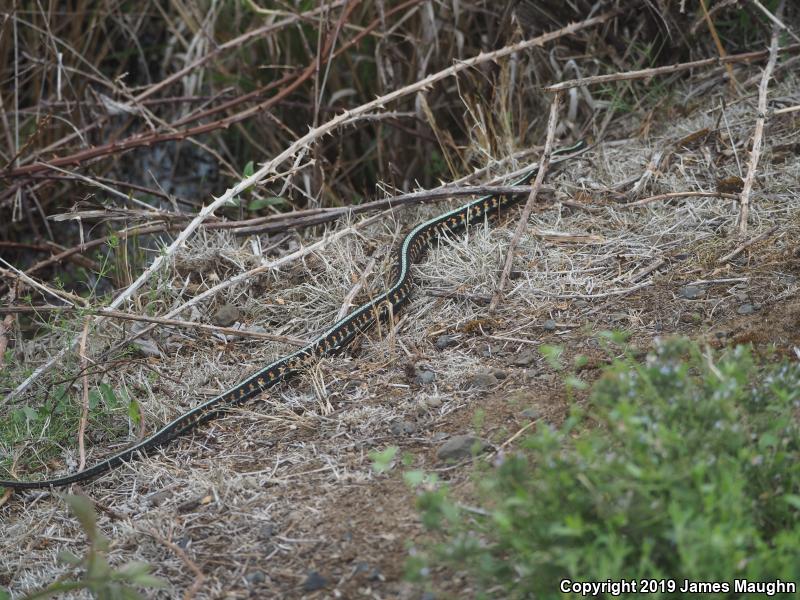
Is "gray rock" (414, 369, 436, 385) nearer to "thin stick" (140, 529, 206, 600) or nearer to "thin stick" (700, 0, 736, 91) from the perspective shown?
"thin stick" (140, 529, 206, 600)

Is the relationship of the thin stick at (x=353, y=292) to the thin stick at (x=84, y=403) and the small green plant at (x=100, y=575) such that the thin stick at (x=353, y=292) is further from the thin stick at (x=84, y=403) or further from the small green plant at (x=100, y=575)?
the small green plant at (x=100, y=575)

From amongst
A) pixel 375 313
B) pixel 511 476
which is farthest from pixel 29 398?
pixel 511 476

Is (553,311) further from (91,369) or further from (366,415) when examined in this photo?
(91,369)

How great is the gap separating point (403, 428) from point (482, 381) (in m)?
0.48

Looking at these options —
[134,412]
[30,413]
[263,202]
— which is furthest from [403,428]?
[263,202]

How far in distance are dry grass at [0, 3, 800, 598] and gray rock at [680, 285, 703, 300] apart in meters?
0.04

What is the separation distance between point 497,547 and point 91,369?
116 inches

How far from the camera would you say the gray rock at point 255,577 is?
11.2 ft

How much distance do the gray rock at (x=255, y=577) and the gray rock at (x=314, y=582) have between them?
0.65 ft

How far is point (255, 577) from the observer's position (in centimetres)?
344

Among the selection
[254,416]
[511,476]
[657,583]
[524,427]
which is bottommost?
[254,416]

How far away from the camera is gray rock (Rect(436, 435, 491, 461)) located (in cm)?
380

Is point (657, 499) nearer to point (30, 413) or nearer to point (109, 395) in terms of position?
point (109, 395)

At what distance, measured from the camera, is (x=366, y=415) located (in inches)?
170
